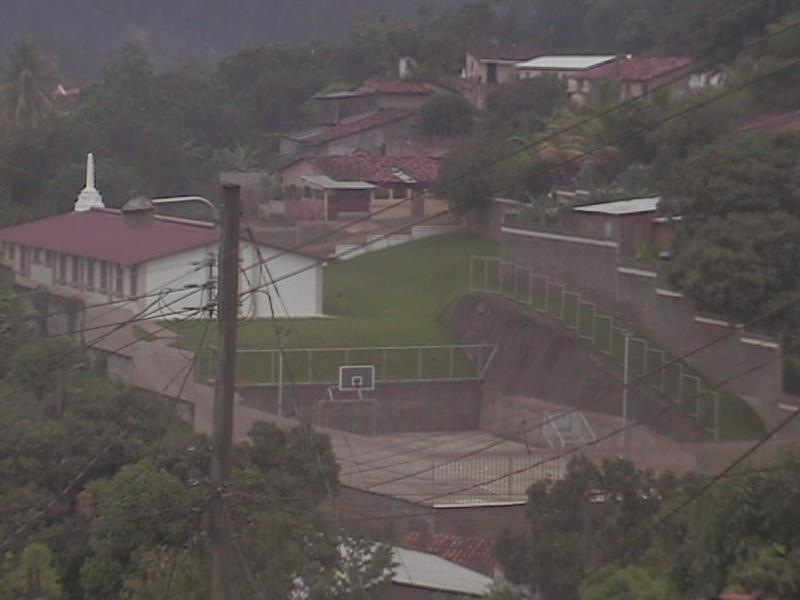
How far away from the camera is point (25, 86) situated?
5256cm

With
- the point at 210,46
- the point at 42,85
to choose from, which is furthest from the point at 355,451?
the point at 210,46

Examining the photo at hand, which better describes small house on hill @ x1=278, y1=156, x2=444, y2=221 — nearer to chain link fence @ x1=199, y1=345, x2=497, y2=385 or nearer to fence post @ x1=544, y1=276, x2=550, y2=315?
fence post @ x1=544, y1=276, x2=550, y2=315

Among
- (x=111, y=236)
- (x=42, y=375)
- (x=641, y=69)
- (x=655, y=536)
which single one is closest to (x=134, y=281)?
(x=111, y=236)

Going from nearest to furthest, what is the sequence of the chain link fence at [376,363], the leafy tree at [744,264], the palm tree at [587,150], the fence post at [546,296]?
the leafy tree at [744,264], the chain link fence at [376,363], the fence post at [546,296], the palm tree at [587,150]

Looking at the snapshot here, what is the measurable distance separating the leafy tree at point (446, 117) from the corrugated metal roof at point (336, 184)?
9.56 m

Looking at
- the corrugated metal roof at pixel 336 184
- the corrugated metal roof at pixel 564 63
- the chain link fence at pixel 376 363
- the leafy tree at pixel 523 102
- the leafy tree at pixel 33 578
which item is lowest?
the chain link fence at pixel 376 363

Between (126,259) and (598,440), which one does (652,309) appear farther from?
(126,259)

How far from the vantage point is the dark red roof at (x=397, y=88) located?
51.9 metres

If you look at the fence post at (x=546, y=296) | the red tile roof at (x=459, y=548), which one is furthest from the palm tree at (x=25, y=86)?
the red tile roof at (x=459, y=548)

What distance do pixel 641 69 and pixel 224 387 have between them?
3812 cm

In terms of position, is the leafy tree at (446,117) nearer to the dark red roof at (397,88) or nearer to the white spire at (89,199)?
the dark red roof at (397,88)

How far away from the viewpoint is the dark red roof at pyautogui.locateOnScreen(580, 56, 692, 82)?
44.9 metres

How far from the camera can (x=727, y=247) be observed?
23.7 metres

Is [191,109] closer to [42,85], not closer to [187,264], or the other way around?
[42,85]
